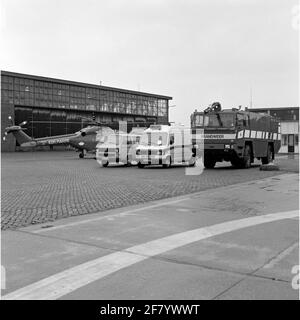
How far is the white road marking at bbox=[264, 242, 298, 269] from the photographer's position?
559 centimetres

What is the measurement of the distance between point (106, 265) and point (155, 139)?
19.5 metres

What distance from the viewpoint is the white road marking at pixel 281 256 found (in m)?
5.59

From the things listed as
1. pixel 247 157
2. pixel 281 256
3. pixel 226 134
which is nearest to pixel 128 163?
pixel 247 157

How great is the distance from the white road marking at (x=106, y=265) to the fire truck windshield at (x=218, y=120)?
1355cm

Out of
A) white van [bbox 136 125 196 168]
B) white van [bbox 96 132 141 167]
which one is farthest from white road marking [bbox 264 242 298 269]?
white van [bbox 96 132 141 167]

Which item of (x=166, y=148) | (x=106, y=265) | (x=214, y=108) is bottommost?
(x=106, y=265)

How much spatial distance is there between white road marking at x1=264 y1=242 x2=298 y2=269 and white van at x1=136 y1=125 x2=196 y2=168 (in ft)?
57.7

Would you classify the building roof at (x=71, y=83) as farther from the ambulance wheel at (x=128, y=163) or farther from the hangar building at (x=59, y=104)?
the ambulance wheel at (x=128, y=163)

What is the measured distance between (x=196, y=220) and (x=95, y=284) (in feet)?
12.9

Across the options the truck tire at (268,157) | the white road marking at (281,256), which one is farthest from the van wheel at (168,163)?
the white road marking at (281,256)

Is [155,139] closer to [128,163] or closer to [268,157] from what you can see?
[128,163]

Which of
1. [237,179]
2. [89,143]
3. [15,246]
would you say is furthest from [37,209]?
[89,143]

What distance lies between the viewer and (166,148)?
24.7 metres
